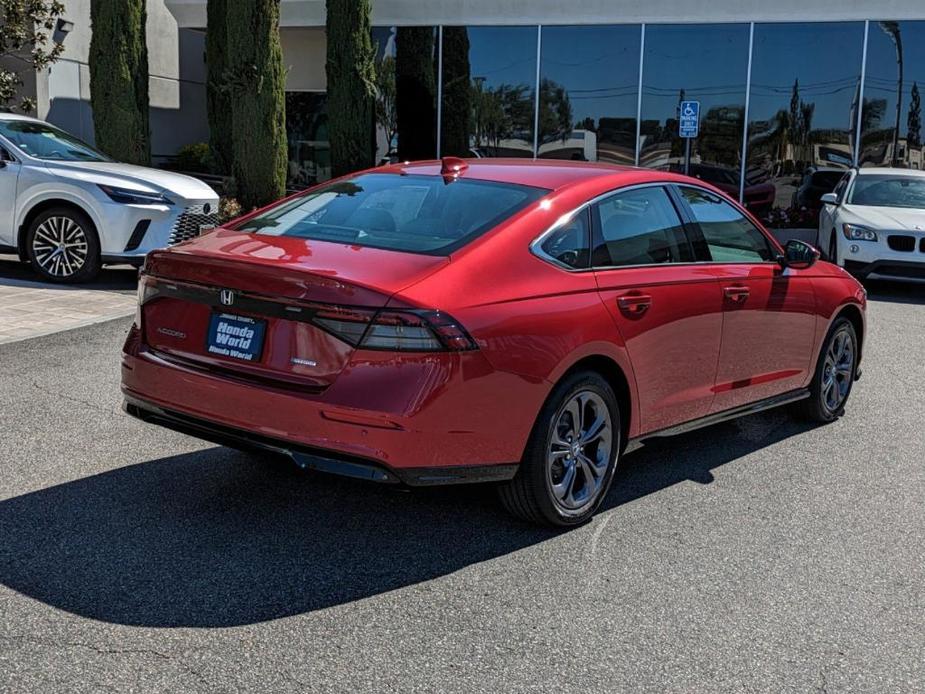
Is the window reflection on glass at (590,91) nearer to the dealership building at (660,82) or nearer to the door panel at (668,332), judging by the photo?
the dealership building at (660,82)

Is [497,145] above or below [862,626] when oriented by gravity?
above

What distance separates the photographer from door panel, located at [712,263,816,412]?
556 cm

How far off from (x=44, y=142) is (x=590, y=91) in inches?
488

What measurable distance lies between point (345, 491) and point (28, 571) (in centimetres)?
151

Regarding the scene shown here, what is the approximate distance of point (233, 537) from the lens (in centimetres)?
436

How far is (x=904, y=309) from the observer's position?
488 inches

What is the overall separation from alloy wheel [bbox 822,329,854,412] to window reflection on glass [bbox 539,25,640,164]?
1478 centimetres

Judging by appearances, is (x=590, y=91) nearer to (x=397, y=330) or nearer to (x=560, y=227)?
(x=560, y=227)

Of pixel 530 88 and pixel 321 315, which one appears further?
pixel 530 88

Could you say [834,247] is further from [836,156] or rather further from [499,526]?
[499,526]

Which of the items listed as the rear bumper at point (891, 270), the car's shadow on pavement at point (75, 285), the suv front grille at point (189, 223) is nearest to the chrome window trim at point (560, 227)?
the suv front grille at point (189, 223)

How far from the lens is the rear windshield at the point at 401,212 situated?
454 cm

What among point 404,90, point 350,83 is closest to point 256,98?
point 350,83

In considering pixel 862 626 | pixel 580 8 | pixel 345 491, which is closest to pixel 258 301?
pixel 345 491
